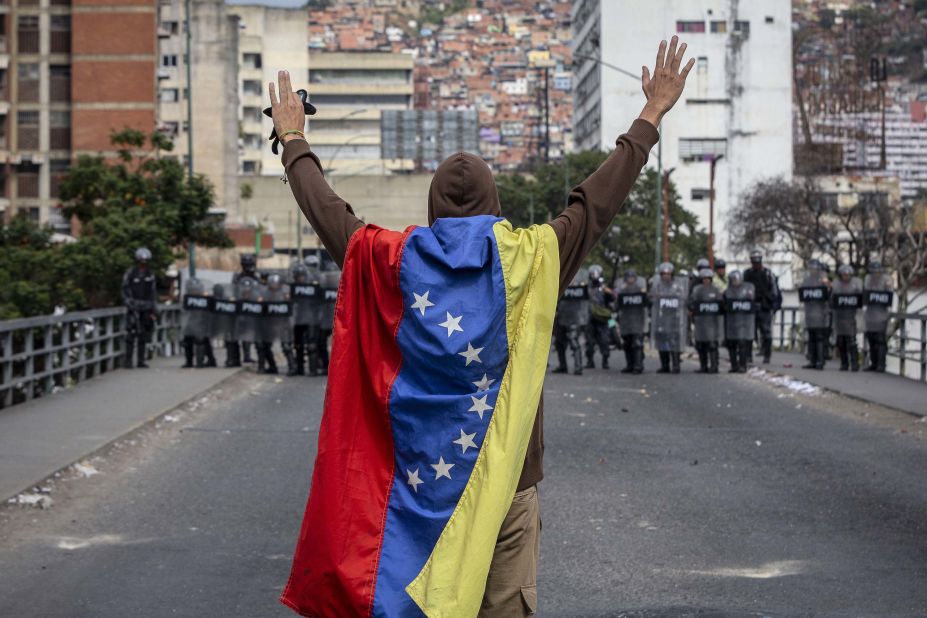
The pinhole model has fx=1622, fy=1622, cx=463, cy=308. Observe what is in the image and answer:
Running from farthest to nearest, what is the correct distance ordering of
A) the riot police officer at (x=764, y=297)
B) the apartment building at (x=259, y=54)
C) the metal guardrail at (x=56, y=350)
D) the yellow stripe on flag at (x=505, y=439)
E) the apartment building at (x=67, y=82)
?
the apartment building at (x=259, y=54) → the apartment building at (x=67, y=82) → the riot police officer at (x=764, y=297) → the metal guardrail at (x=56, y=350) → the yellow stripe on flag at (x=505, y=439)

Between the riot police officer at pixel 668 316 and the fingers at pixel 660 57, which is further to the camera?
the riot police officer at pixel 668 316

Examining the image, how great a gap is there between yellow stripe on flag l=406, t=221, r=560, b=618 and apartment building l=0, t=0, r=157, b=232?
208 ft

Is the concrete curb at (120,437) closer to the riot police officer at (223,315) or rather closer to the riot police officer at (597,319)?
the riot police officer at (223,315)

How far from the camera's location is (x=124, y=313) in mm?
25734

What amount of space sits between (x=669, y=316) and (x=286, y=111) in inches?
907

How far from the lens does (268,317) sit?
1064 inches

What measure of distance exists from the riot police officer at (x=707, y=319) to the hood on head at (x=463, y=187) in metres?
23.1

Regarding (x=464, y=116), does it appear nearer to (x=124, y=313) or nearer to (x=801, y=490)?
(x=124, y=313)

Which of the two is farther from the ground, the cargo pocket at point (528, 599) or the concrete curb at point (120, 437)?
the cargo pocket at point (528, 599)

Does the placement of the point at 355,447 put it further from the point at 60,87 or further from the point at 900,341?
the point at 60,87

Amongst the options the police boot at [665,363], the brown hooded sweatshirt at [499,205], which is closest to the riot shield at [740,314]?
the police boot at [665,363]

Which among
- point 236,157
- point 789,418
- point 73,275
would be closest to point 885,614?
point 789,418

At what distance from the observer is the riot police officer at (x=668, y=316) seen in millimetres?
27609

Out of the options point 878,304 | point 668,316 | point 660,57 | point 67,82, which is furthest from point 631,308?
point 67,82
